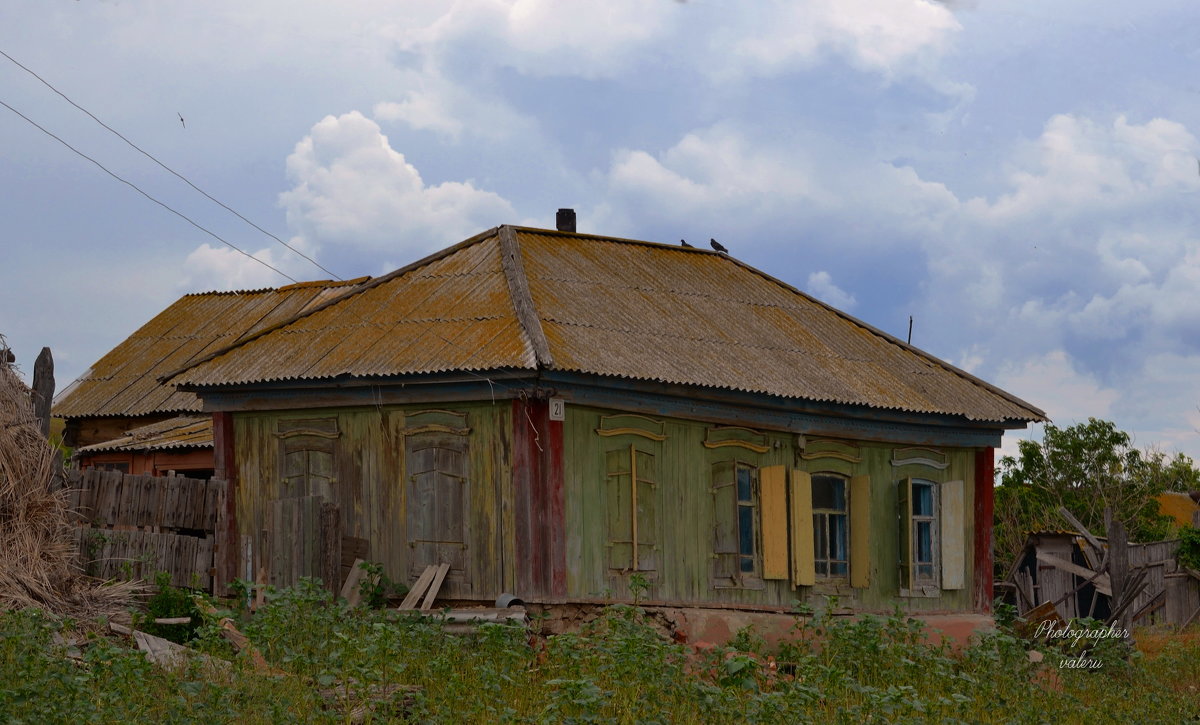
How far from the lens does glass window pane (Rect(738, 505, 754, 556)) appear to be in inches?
627

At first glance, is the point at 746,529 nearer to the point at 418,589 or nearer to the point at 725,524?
the point at 725,524

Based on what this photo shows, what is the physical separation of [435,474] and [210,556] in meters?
2.71

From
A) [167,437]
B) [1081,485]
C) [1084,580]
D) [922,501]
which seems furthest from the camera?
[1081,485]

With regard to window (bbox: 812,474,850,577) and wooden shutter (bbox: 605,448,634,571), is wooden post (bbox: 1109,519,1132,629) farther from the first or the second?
wooden shutter (bbox: 605,448,634,571)

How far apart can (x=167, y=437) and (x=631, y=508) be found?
8156 millimetres

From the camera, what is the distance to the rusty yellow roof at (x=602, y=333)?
1459 cm

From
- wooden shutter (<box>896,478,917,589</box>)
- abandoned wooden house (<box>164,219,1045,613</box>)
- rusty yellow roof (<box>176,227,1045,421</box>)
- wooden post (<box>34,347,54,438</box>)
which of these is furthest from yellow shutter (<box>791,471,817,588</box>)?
wooden post (<box>34,347,54,438</box>)

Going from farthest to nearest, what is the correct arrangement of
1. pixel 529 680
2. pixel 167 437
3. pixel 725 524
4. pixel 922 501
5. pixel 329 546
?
pixel 167 437 → pixel 922 501 → pixel 725 524 → pixel 329 546 → pixel 529 680

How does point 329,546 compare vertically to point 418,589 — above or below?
above

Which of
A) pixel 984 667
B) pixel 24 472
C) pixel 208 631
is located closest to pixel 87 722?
pixel 208 631

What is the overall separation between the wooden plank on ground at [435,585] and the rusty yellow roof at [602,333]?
192 cm

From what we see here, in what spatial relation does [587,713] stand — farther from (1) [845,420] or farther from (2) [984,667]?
(1) [845,420]

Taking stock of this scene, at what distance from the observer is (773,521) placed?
1588 cm

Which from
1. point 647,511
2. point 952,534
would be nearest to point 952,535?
point 952,534
